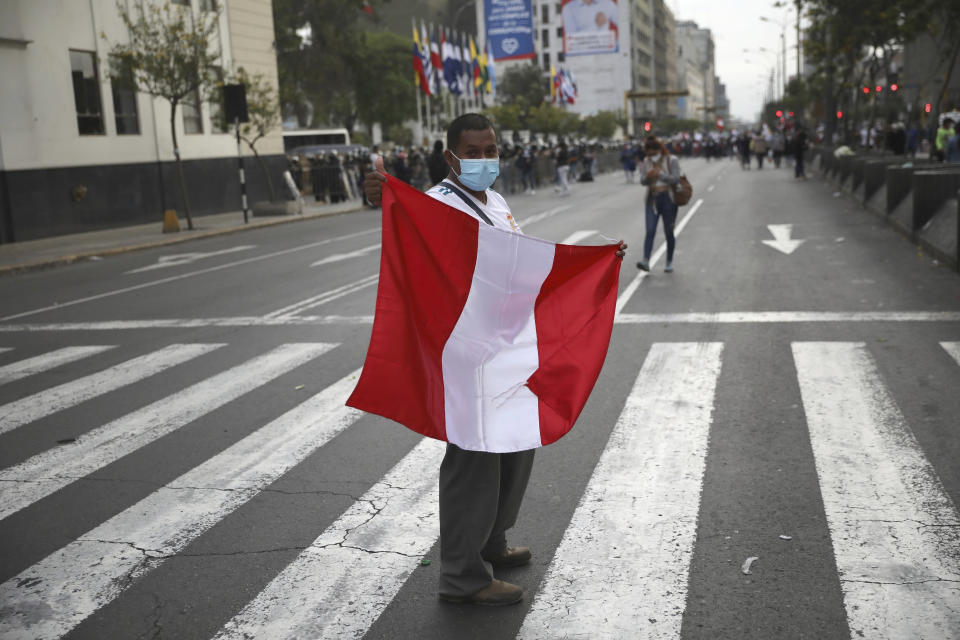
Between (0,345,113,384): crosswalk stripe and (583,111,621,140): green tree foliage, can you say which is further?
(583,111,621,140): green tree foliage

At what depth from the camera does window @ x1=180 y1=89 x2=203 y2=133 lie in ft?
98.8

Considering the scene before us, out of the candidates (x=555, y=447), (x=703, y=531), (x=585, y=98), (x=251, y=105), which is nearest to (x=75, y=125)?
(x=251, y=105)

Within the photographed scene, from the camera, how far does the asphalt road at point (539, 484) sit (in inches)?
154

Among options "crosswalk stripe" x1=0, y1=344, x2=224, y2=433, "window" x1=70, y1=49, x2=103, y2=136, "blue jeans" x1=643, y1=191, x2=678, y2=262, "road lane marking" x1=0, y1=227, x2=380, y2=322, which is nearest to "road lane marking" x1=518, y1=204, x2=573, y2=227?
"road lane marking" x1=0, y1=227, x2=380, y2=322

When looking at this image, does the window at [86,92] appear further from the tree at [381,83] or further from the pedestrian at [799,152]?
the tree at [381,83]

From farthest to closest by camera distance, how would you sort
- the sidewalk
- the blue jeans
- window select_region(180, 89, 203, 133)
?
1. window select_region(180, 89, 203, 133)
2. the sidewalk
3. the blue jeans

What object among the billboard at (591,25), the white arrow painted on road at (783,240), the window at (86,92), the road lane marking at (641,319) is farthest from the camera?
the billboard at (591,25)

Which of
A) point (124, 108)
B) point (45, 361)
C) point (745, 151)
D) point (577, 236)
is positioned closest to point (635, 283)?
point (577, 236)

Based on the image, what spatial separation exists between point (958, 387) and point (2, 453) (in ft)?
21.1

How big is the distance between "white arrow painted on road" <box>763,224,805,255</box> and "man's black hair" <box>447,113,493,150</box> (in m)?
11.9

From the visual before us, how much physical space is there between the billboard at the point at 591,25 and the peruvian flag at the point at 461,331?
7174 cm

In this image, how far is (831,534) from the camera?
4.49 m

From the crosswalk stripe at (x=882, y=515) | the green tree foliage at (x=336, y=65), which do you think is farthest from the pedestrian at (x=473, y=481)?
the green tree foliage at (x=336, y=65)

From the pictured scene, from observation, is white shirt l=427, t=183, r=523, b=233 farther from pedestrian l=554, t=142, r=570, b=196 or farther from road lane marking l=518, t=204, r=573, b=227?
pedestrian l=554, t=142, r=570, b=196
